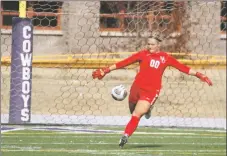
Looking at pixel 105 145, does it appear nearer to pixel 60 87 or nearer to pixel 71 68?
pixel 71 68

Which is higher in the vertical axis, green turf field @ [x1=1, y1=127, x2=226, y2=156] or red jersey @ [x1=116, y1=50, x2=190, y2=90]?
red jersey @ [x1=116, y1=50, x2=190, y2=90]

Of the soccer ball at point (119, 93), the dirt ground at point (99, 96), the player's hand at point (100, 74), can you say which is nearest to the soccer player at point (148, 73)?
the soccer ball at point (119, 93)

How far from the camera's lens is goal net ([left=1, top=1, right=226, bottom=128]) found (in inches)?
699

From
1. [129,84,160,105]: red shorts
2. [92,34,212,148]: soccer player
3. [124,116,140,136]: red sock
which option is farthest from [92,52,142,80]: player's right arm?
[124,116,140,136]: red sock

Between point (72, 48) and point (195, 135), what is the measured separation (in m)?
5.98

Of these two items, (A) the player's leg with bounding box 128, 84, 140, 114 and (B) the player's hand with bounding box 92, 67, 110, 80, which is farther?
(A) the player's leg with bounding box 128, 84, 140, 114

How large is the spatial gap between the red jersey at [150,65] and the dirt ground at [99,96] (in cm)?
505

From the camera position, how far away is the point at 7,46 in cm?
1631

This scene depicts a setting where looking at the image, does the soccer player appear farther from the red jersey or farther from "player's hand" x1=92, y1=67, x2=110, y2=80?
"player's hand" x1=92, y1=67, x2=110, y2=80

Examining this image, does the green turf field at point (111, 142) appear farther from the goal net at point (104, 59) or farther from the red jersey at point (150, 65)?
the goal net at point (104, 59)

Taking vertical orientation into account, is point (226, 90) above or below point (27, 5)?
below

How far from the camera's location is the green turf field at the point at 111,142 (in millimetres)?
12117

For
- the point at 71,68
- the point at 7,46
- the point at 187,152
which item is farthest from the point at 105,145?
the point at 71,68

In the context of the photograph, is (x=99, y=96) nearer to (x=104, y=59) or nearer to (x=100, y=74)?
(x=104, y=59)
